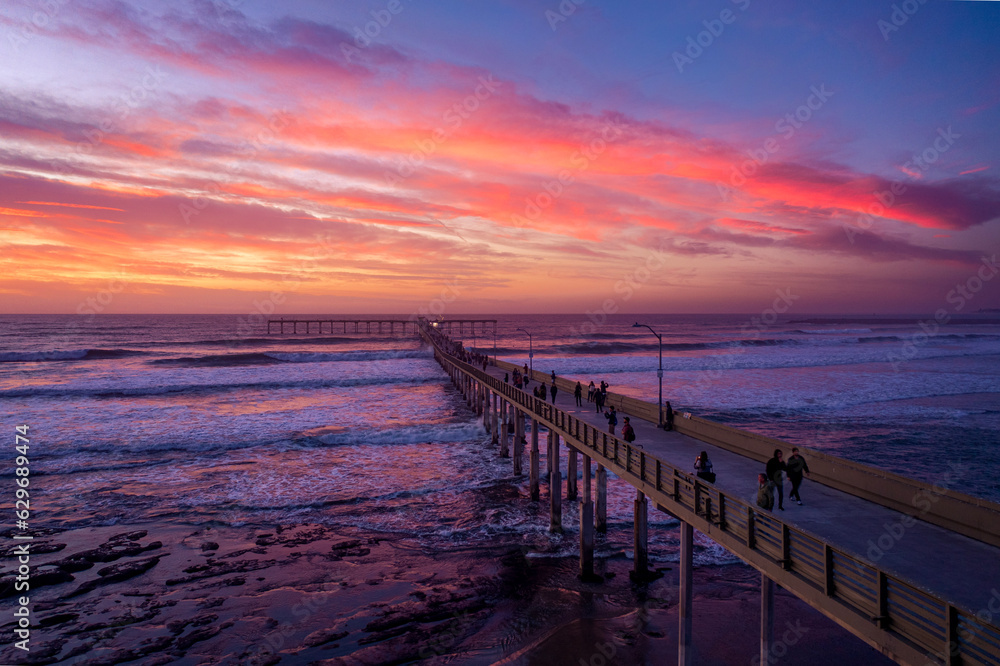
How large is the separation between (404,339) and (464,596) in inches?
4596

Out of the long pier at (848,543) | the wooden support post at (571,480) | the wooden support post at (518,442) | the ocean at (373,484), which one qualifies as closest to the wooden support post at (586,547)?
the long pier at (848,543)

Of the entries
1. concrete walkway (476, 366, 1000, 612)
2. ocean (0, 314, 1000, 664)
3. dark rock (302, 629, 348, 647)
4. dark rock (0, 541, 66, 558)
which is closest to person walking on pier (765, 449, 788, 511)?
concrete walkway (476, 366, 1000, 612)

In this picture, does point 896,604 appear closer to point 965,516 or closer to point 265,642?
point 965,516

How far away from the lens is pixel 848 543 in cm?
964

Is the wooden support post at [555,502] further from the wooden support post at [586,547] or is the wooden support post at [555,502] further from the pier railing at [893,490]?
the pier railing at [893,490]

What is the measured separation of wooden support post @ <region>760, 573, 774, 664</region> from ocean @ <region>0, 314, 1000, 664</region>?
373 centimetres

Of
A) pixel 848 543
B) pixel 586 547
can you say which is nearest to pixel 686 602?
pixel 848 543

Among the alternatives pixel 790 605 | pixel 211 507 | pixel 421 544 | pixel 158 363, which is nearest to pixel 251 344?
pixel 158 363

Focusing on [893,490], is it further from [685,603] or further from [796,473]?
[685,603]

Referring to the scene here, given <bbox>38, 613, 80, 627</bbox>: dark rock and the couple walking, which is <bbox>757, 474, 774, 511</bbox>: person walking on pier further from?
<bbox>38, 613, 80, 627</bbox>: dark rock

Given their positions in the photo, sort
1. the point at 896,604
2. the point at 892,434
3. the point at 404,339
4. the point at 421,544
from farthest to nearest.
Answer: the point at 404,339 < the point at 892,434 < the point at 421,544 < the point at 896,604

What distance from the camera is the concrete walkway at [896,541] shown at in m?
8.10

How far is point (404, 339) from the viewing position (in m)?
130

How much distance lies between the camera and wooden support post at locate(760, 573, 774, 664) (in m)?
9.28
